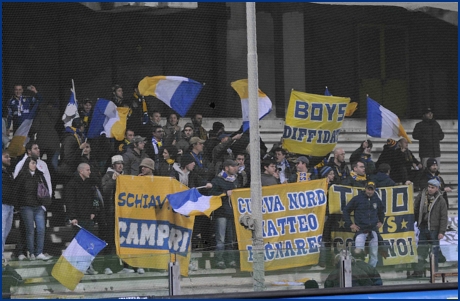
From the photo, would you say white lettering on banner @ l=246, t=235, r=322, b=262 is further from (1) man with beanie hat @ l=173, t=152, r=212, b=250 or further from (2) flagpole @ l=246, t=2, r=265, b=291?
(1) man with beanie hat @ l=173, t=152, r=212, b=250

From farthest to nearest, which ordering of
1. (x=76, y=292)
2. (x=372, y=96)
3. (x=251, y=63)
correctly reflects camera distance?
(x=372, y=96), (x=251, y=63), (x=76, y=292)

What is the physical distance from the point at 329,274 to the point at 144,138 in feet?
11.1

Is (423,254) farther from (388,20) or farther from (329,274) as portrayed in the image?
(388,20)

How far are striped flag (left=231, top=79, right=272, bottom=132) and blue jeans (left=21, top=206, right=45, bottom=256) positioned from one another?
303cm

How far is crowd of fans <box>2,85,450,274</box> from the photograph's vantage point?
12219 millimetres

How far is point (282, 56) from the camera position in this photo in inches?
558

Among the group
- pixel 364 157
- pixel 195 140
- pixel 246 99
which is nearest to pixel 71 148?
pixel 195 140


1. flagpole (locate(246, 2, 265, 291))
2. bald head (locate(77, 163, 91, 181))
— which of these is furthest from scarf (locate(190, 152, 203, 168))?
bald head (locate(77, 163, 91, 181))

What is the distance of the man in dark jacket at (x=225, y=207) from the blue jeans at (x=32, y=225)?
2.21 m

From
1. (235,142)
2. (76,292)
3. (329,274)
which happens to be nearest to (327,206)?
(235,142)

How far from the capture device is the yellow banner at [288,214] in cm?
1275

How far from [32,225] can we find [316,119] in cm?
437

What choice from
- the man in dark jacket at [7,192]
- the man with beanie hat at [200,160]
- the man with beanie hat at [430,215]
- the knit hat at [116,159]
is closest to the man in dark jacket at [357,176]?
the man with beanie hat at [430,215]

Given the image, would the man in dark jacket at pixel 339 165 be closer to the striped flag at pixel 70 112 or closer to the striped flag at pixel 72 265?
the striped flag at pixel 70 112
